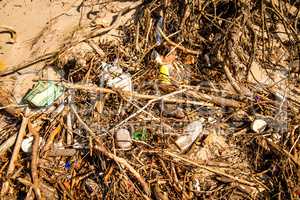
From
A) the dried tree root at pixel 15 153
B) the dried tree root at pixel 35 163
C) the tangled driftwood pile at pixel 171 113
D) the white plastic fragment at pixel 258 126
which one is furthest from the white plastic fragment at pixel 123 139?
the white plastic fragment at pixel 258 126

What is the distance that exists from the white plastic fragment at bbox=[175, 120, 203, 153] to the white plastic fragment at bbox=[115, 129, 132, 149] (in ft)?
1.09

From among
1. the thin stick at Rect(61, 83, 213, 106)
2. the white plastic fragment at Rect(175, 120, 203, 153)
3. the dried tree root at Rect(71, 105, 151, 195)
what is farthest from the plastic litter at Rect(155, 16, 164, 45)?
the dried tree root at Rect(71, 105, 151, 195)

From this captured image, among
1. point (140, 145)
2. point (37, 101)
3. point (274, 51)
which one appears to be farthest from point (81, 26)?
point (274, 51)

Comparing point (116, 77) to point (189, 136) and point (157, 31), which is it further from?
point (189, 136)

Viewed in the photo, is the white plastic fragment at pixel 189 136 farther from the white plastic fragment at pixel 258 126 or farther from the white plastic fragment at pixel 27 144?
the white plastic fragment at pixel 27 144

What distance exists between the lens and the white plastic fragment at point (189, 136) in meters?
2.59

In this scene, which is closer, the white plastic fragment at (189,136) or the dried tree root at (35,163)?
the dried tree root at (35,163)

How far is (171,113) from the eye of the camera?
269 cm

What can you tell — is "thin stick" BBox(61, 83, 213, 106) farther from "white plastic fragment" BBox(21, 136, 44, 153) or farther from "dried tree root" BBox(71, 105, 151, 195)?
"white plastic fragment" BBox(21, 136, 44, 153)

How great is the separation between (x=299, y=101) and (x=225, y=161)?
0.73 metres

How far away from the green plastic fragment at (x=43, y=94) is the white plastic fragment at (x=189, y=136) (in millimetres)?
1011

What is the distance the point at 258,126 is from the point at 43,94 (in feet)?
5.25

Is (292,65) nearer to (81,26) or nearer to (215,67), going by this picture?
(215,67)

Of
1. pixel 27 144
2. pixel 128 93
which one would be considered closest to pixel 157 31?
pixel 128 93
